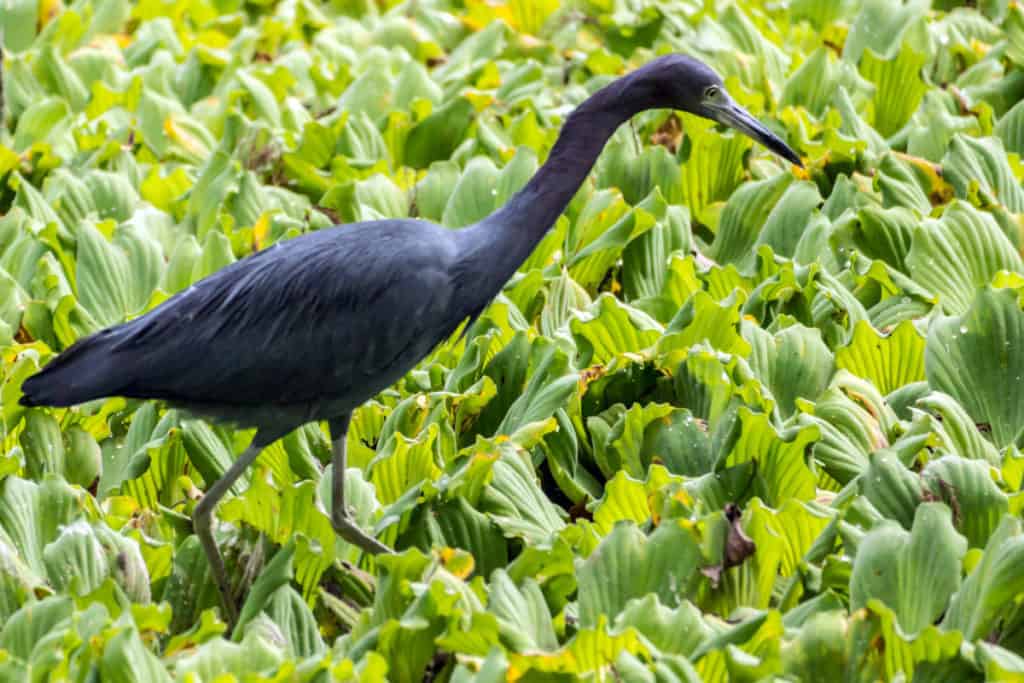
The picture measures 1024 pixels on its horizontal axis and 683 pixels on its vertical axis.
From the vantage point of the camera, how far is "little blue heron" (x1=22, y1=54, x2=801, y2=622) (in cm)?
382

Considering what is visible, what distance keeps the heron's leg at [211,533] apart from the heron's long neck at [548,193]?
2.34 ft

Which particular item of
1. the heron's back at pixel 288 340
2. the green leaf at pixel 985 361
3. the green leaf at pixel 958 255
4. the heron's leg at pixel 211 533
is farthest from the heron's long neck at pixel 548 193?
the green leaf at pixel 958 255

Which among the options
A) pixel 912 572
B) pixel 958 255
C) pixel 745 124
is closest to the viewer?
pixel 912 572

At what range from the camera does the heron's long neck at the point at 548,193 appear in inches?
156

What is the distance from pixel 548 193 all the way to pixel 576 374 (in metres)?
0.46

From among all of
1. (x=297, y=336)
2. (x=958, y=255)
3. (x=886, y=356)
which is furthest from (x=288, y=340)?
(x=958, y=255)

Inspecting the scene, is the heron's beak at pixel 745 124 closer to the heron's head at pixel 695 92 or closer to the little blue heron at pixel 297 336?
the heron's head at pixel 695 92

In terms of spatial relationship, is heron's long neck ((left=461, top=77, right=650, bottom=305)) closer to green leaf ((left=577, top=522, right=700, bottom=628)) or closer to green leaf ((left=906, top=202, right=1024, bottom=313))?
green leaf ((left=577, top=522, right=700, bottom=628))

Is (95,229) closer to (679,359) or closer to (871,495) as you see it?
(679,359)

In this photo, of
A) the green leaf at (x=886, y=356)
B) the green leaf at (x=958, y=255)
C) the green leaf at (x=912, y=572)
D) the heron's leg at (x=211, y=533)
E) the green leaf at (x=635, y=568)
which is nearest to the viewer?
the green leaf at (x=912, y=572)

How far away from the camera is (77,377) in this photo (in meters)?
3.83

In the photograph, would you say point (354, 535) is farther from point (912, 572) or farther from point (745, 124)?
point (745, 124)

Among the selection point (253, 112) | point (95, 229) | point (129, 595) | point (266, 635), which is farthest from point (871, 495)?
point (253, 112)

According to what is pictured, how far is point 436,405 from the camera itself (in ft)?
14.3
